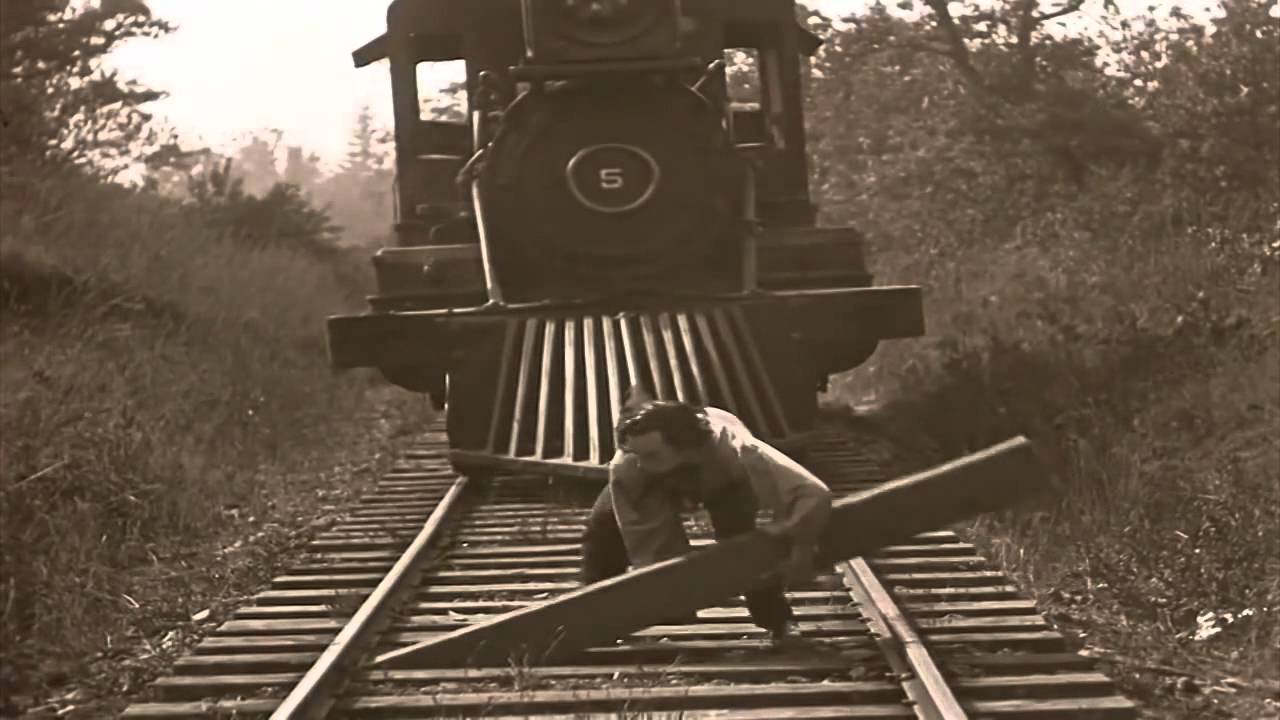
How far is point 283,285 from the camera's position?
1792cm

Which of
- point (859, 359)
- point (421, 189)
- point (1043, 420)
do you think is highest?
point (421, 189)

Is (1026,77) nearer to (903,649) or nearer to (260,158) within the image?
(903,649)

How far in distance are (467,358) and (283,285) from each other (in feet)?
37.0

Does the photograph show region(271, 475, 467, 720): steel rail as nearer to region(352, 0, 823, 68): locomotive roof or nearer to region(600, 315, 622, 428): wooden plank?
region(600, 315, 622, 428): wooden plank

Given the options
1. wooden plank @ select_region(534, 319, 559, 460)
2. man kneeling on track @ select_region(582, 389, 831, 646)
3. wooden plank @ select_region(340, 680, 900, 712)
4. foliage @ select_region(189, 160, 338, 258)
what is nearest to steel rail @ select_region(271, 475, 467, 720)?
wooden plank @ select_region(340, 680, 900, 712)

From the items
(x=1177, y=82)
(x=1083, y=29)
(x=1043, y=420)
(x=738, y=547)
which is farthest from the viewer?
(x=1083, y=29)

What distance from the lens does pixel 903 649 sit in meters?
4.13

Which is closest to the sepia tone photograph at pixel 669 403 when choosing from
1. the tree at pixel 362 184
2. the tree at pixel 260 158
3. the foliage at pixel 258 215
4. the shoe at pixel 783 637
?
the shoe at pixel 783 637

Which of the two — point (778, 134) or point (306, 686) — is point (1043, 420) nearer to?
point (778, 134)

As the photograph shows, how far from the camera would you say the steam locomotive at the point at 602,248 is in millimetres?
7098

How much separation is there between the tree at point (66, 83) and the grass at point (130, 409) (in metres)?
0.48

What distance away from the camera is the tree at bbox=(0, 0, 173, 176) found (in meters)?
13.6

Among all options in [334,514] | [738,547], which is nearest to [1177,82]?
[334,514]

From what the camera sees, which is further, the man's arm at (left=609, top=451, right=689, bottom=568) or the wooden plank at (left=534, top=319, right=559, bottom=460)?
the wooden plank at (left=534, top=319, right=559, bottom=460)
